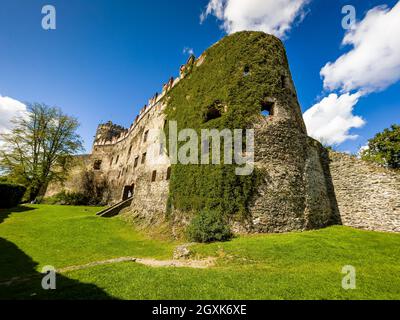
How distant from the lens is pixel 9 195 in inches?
834

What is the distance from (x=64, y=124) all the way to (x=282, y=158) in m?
31.0

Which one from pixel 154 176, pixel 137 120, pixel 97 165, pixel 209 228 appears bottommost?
pixel 209 228

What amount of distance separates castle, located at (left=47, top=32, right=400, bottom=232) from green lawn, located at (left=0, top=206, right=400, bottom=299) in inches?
71.7

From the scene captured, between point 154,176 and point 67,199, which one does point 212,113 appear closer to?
point 154,176

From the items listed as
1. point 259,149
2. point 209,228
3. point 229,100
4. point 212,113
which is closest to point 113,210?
point 209,228

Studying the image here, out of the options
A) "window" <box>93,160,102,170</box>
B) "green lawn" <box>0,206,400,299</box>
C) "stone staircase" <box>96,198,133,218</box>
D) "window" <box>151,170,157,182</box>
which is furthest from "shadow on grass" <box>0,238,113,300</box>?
"window" <box>93,160,102,170</box>

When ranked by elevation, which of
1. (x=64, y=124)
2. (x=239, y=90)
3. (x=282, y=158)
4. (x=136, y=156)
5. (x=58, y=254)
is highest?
(x=64, y=124)

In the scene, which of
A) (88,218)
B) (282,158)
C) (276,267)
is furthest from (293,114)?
(88,218)

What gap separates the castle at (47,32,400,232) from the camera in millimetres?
11875

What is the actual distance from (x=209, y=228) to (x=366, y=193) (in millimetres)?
11397

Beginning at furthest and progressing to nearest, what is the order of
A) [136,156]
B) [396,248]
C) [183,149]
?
[136,156] < [183,149] < [396,248]

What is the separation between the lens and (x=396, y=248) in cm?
938

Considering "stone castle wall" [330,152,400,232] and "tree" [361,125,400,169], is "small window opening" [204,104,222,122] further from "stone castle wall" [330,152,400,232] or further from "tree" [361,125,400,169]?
"tree" [361,125,400,169]
